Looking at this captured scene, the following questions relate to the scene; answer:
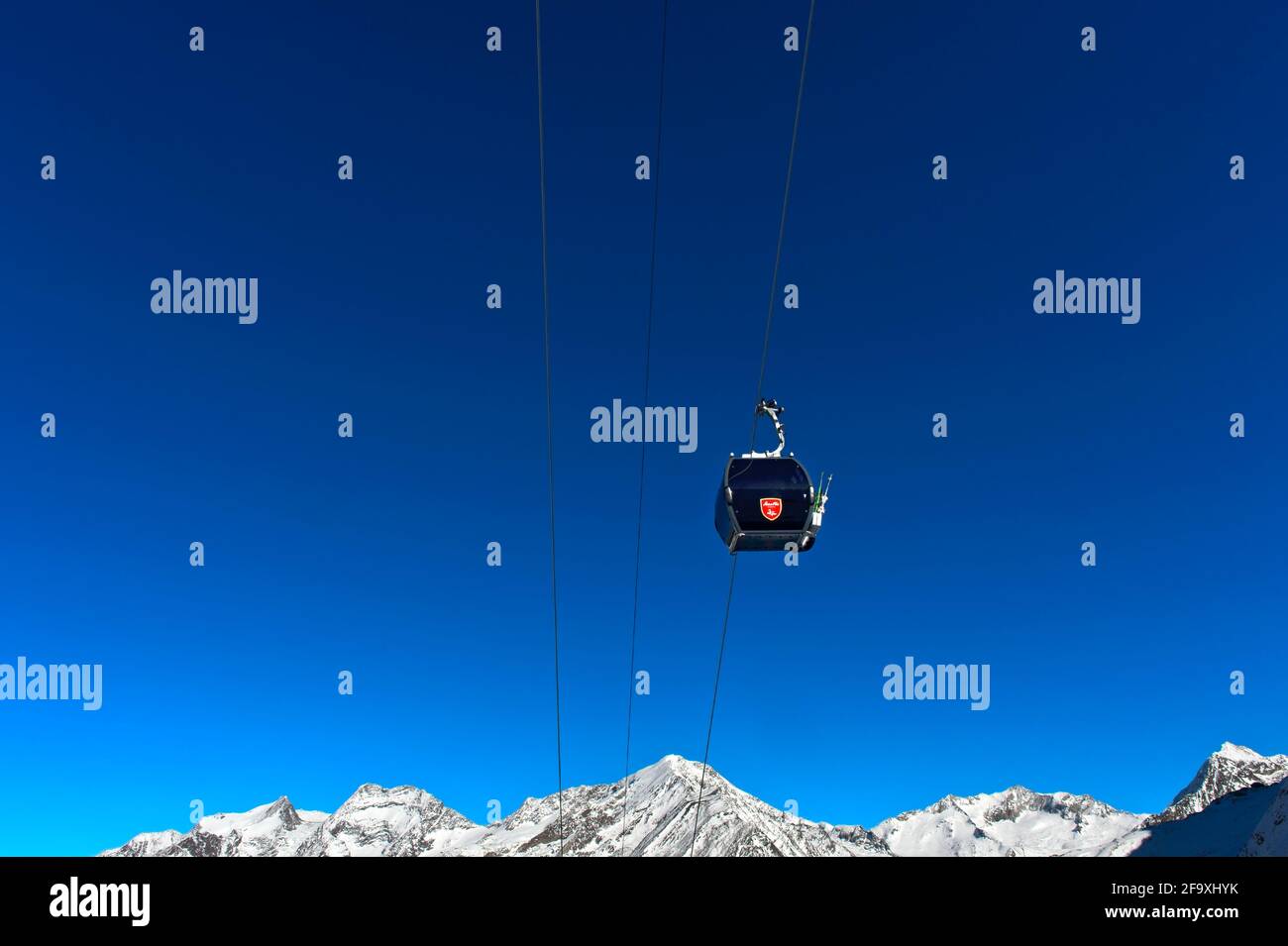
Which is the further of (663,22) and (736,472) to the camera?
(736,472)

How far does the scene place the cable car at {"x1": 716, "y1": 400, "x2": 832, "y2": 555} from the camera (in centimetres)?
3062

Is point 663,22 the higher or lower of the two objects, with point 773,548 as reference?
higher

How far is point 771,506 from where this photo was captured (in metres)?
30.6

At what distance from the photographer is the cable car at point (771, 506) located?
30625 mm
